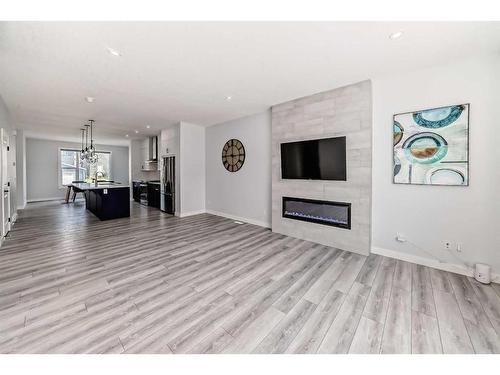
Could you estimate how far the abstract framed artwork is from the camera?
2.55 metres

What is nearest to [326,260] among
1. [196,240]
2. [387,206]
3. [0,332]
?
[387,206]

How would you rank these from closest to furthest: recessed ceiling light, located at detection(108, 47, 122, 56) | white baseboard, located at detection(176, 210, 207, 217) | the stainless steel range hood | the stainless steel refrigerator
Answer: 1. recessed ceiling light, located at detection(108, 47, 122, 56)
2. white baseboard, located at detection(176, 210, 207, 217)
3. the stainless steel refrigerator
4. the stainless steel range hood

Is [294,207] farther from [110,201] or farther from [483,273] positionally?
[110,201]

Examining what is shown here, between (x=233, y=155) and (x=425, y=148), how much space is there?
13.0 ft

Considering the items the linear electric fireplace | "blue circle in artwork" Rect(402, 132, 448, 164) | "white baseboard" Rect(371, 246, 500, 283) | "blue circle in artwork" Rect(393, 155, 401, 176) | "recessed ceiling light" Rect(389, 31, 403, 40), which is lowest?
"white baseboard" Rect(371, 246, 500, 283)

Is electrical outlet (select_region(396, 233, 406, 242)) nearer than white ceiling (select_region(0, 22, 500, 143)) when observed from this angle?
No

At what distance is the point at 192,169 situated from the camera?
243 inches

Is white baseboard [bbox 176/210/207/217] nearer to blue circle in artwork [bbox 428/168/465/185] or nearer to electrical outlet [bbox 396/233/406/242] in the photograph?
electrical outlet [bbox 396/233/406/242]

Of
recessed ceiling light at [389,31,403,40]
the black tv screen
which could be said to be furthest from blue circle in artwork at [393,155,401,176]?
recessed ceiling light at [389,31,403,40]

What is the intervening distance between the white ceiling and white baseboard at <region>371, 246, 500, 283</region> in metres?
2.57

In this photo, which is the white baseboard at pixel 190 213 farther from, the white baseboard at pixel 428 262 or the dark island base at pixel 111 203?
the white baseboard at pixel 428 262

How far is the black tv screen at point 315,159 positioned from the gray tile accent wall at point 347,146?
10cm
